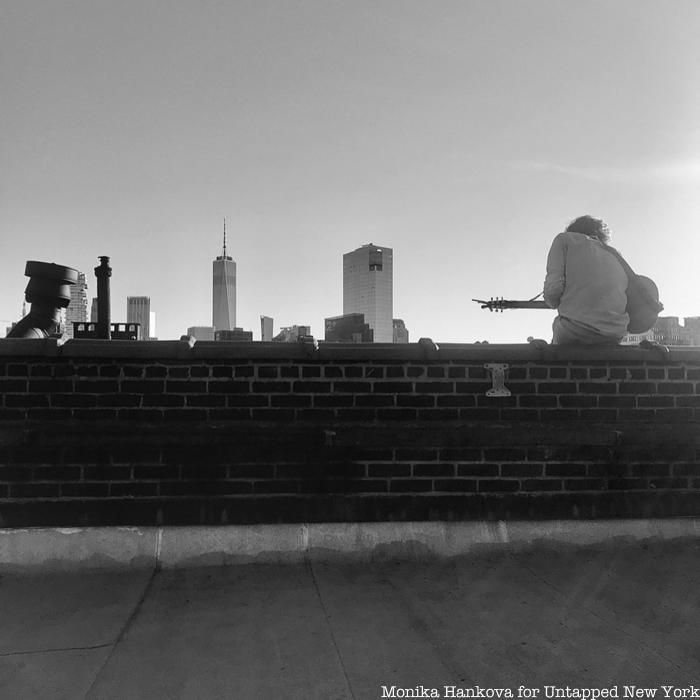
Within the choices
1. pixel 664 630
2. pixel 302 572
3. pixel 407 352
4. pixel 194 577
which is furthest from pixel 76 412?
pixel 664 630

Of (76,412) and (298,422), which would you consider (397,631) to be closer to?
(298,422)

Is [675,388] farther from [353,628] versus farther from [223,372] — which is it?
[223,372]

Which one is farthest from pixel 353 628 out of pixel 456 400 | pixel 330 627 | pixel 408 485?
pixel 456 400

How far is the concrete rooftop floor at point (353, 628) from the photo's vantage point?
2.23 metres

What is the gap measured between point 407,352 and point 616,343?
1691mm

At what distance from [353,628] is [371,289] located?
12801 centimetres

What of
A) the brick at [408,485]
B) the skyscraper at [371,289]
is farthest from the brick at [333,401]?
the skyscraper at [371,289]

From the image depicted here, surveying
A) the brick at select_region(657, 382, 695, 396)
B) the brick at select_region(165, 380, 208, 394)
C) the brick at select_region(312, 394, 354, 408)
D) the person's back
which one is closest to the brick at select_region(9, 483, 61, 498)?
the brick at select_region(165, 380, 208, 394)

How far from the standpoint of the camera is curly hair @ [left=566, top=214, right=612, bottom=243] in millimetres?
4324

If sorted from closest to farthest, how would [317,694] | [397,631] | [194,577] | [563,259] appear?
1. [317,694]
2. [397,631]
3. [194,577]
4. [563,259]

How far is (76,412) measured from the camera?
3521mm

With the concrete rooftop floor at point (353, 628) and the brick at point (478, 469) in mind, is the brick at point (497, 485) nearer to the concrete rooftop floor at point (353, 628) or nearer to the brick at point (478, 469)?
the brick at point (478, 469)

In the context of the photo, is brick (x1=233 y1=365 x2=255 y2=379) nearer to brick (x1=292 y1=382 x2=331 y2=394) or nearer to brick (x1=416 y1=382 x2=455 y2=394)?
brick (x1=292 y1=382 x2=331 y2=394)

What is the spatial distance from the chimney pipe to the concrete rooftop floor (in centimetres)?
819
